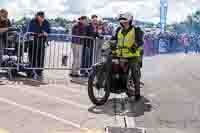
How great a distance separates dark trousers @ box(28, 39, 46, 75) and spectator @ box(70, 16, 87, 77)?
105 centimetres

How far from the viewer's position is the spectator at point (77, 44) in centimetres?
1312

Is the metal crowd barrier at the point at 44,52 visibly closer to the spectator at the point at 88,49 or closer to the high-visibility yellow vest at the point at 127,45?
the spectator at the point at 88,49

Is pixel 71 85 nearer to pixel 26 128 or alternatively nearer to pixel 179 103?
pixel 179 103

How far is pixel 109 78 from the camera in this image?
9.18 meters

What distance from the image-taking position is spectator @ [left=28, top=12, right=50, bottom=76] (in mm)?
12258

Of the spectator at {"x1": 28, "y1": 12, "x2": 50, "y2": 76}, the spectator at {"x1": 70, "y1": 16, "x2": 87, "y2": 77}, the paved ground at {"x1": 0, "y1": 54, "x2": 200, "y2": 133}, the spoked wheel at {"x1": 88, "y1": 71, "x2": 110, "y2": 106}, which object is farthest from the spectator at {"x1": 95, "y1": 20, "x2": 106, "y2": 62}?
the spoked wheel at {"x1": 88, "y1": 71, "x2": 110, "y2": 106}

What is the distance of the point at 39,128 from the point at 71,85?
4.47m

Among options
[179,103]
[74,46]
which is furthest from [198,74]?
[179,103]

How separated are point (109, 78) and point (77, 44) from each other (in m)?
4.16

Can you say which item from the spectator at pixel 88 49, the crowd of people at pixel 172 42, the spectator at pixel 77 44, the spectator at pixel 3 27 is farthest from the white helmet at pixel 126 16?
the crowd of people at pixel 172 42

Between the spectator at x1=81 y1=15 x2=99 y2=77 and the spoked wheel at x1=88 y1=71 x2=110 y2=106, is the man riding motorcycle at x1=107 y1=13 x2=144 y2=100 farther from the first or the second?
the spectator at x1=81 y1=15 x2=99 y2=77

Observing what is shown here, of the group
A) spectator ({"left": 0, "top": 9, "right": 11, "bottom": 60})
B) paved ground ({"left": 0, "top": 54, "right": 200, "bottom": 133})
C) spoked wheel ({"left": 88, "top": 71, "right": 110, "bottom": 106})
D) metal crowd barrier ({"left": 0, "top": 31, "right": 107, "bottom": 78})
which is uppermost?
spectator ({"left": 0, "top": 9, "right": 11, "bottom": 60})

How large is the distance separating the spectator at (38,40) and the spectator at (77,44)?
3.33 feet

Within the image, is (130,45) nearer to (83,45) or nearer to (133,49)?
(133,49)
